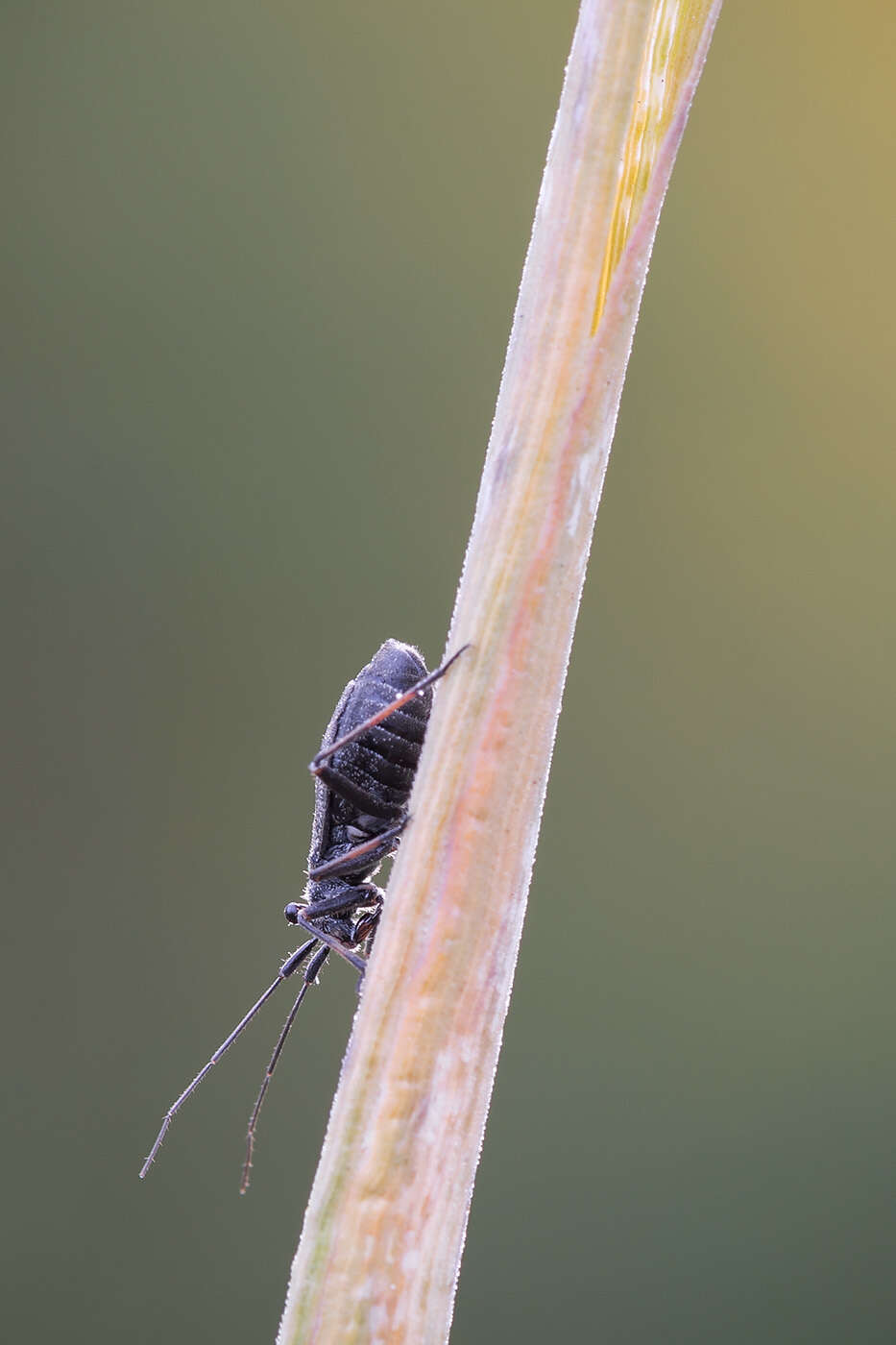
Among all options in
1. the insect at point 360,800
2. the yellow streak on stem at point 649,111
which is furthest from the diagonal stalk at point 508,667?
the insect at point 360,800

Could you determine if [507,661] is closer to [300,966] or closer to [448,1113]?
[448,1113]

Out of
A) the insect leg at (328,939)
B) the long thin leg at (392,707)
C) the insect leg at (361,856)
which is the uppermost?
the long thin leg at (392,707)

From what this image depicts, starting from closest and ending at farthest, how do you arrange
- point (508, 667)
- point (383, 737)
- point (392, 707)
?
point (508, 667) < point (392, 707) < point (383, 737)

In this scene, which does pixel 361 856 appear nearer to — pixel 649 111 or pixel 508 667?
pixel 508 667

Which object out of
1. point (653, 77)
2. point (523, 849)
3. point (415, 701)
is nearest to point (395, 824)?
point (415, 701)

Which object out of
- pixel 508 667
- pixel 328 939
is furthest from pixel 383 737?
pixel 508 667

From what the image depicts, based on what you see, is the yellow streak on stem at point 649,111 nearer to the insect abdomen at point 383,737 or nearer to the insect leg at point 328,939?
the insect abdomen at point 383,737
